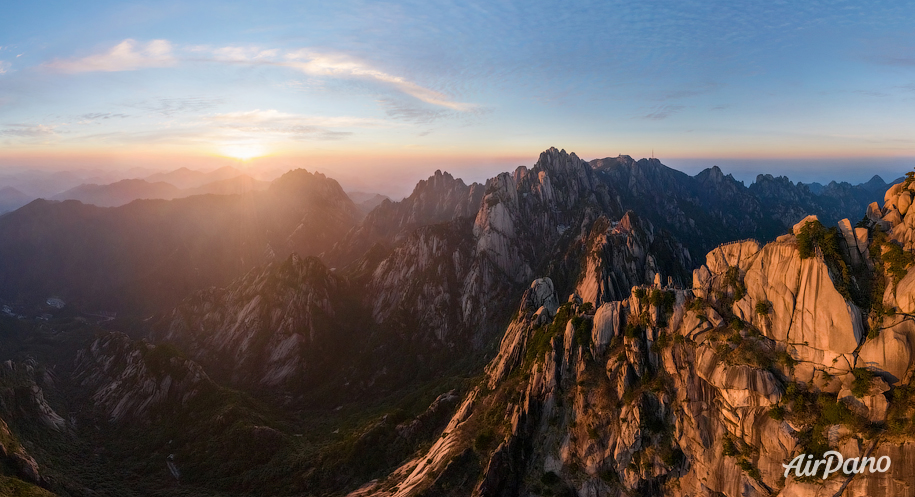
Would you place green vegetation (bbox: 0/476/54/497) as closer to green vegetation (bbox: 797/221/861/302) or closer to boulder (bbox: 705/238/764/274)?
boulder (bbox: 705/238/764/274)

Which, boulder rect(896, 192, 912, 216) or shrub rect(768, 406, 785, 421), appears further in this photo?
shrub rect(768, 406, 785, 421)

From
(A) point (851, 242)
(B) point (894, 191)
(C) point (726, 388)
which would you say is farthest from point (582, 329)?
(B) point (894, 191)

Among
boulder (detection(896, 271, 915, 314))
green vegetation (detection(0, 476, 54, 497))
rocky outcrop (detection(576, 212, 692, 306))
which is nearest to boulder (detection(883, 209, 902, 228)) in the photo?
boulder (detection(896, 271, 915, 314))

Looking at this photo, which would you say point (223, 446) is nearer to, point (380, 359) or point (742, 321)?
point (380, 359)

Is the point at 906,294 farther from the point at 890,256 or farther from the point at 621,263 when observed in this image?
the point at 621,263

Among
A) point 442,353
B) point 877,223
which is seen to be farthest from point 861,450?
point 442,353

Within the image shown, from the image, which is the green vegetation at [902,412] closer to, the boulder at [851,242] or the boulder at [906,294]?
the boulder at [906,294]

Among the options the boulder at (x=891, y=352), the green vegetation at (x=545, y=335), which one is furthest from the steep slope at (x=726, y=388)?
the green vegetation at (x=545, y=335)

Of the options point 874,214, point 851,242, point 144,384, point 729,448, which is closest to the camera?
point 851,242
